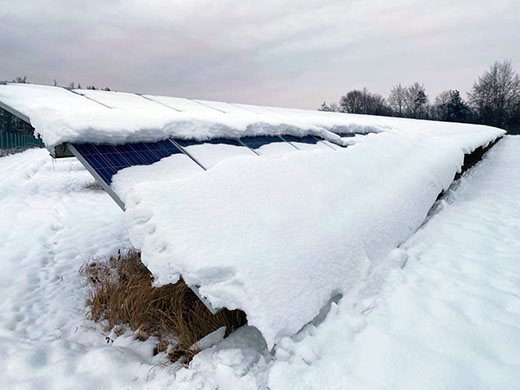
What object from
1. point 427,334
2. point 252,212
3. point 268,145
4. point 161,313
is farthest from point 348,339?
point 268,145

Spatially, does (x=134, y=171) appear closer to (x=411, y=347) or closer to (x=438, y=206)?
(x=411, y=347)

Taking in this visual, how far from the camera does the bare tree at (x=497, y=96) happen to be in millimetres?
40875

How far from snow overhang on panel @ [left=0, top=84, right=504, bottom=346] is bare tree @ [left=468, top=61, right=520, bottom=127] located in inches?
1892

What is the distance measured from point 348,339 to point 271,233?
0.96m

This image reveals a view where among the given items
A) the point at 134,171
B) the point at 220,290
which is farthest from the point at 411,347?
the point at 134,171

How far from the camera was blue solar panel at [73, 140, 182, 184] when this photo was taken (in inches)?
113

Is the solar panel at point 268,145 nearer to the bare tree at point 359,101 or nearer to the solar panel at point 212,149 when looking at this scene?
the solar panel at point 212,149

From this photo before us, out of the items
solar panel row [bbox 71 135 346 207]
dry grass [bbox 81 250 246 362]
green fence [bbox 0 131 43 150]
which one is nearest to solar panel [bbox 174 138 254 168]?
solar panel row [bbox 71 135 346 207]

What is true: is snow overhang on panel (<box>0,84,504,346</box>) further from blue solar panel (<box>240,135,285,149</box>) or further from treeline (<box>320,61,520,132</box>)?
treeline (<box>320,61,520,132</box>)

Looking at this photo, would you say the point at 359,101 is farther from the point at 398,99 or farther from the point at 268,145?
the point at 268,145

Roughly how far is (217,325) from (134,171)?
1.68 meters

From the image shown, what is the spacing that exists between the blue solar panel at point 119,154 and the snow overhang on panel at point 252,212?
35mm

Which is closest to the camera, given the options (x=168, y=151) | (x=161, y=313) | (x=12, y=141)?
(x=161, y=313)

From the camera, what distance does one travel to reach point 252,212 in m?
2.68
